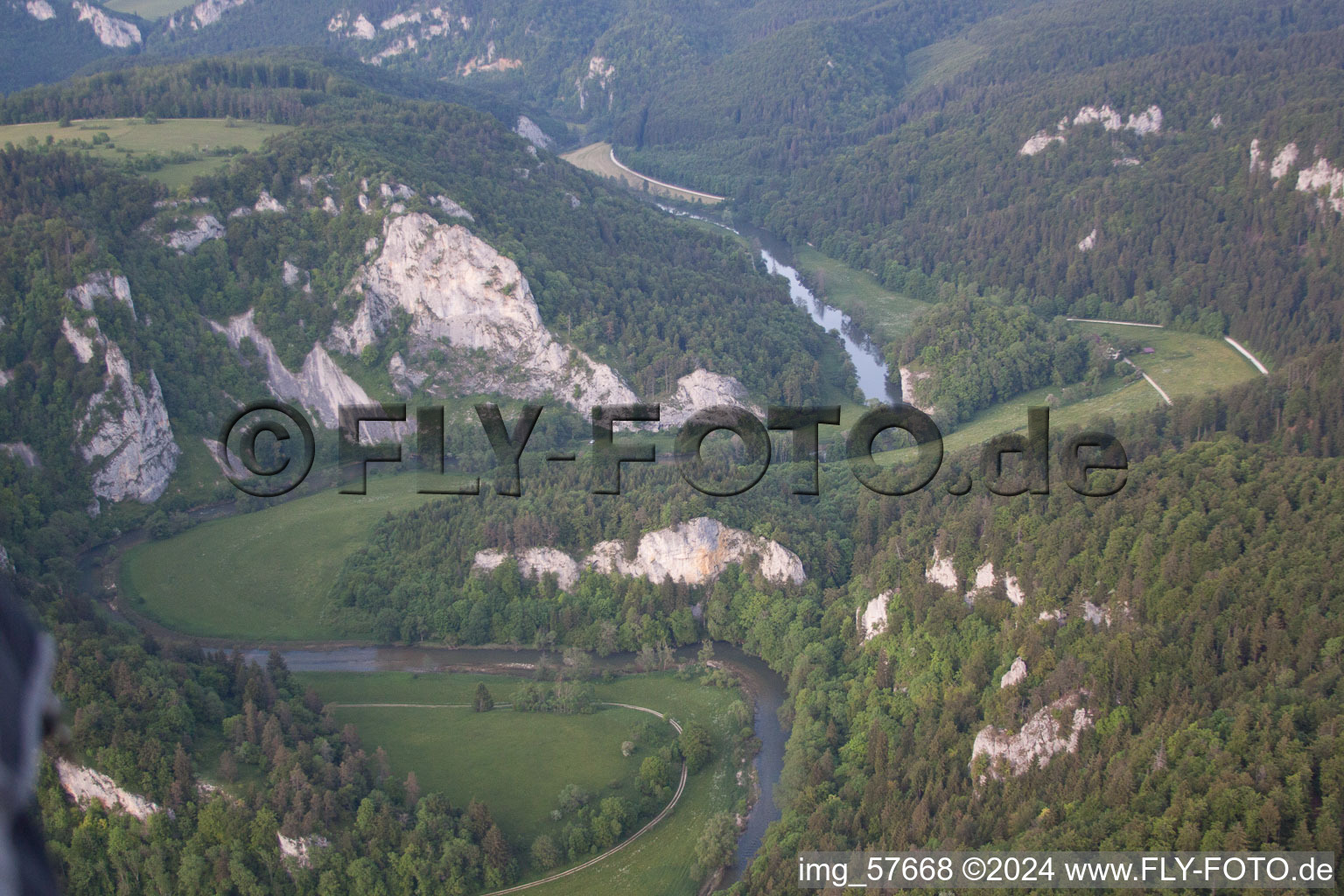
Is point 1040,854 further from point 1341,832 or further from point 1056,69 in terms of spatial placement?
point 1056,69

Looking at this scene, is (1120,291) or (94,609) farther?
(1120,291)

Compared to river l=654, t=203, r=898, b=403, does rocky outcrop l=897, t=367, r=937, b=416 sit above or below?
below

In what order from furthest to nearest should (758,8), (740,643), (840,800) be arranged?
(758,8)
(740,643)
(840,800)

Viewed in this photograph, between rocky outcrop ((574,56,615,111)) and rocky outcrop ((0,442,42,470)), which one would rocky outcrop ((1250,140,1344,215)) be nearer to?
rocky outcrop ((0,442,42,470))

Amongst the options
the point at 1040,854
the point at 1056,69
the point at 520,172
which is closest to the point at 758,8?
the point at 1056,69

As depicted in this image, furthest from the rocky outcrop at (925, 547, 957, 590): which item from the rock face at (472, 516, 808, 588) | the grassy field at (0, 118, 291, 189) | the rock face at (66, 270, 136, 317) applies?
the grassy field at (0, 118, 291, 189)

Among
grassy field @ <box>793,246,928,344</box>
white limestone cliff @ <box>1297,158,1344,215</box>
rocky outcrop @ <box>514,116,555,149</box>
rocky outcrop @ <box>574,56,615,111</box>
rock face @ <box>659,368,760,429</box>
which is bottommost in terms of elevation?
rock face @ <box>659,368,760,429</box>

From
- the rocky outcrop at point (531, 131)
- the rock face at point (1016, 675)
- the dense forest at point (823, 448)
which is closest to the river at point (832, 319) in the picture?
the dense forest at point (823, 448)

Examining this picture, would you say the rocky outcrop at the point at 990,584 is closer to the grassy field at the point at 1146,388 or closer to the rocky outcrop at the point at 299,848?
the grassy field at the point at 1146,388
